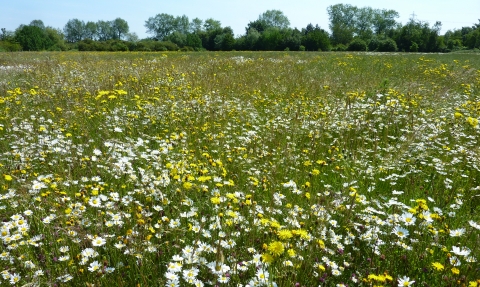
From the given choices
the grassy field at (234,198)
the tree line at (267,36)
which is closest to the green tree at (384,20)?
the tree line at (267,36)

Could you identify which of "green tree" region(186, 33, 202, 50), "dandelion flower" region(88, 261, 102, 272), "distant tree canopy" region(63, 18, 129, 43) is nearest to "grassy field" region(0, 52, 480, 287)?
"dandelion flower" region(88, 261, 102, 272)

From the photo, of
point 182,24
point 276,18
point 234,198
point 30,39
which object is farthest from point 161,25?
point 234,198

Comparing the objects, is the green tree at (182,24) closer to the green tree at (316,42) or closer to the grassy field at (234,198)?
the green tree at (316,42)

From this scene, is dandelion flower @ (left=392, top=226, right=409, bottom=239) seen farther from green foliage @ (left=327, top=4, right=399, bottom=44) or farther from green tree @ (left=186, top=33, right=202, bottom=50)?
green foliage @ (left=327, top=4, right=399, bottom=44)

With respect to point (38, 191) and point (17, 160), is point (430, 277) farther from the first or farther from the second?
point (17, 160)

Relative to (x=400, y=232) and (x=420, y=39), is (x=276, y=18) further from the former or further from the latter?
(x=400, y=232)

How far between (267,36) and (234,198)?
5951cm

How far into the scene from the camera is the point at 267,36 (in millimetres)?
58188

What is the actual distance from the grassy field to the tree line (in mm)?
37006

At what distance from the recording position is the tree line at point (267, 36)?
154 feet

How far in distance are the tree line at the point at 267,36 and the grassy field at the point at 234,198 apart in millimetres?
37006

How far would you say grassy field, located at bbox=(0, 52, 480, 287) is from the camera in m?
2.12

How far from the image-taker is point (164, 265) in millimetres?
2264

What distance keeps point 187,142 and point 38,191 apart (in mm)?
2012
